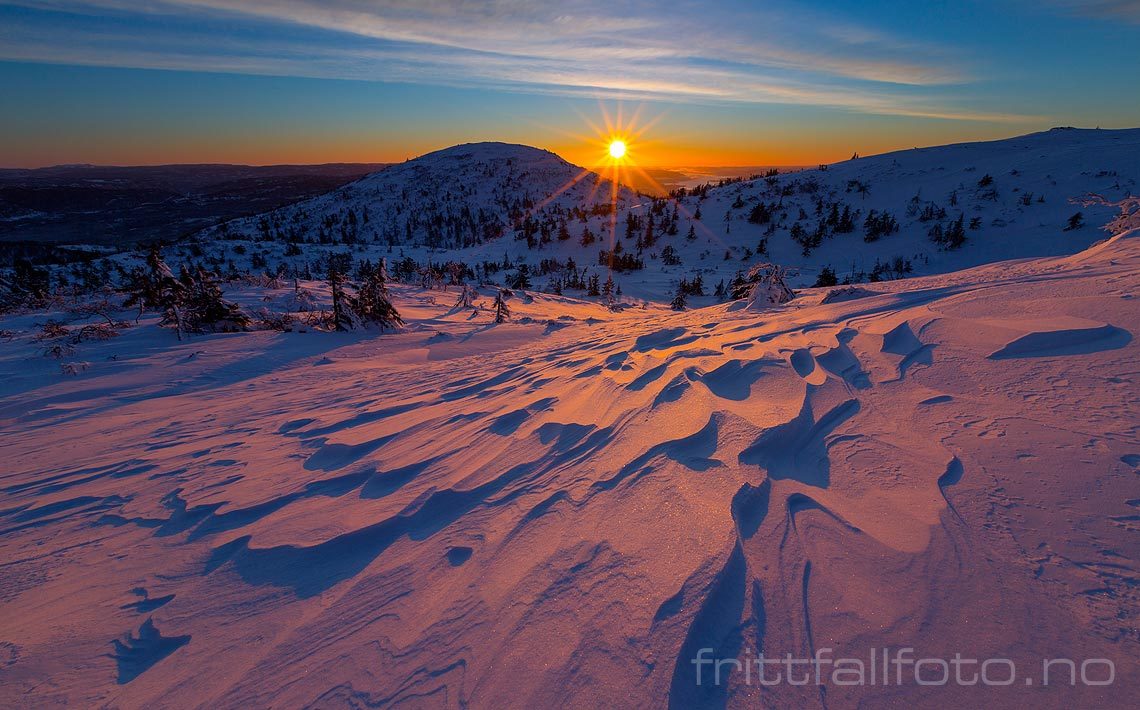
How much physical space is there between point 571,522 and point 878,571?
1.25 m

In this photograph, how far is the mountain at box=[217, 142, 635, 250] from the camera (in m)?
50.1

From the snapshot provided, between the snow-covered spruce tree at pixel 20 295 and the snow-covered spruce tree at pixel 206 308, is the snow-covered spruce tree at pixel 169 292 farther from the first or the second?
the snow-covered spruce tree at pixel 20 295

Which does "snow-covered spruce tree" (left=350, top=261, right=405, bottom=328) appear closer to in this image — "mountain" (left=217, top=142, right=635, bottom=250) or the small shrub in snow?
the small shrub in snow

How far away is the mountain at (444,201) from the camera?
5009cm

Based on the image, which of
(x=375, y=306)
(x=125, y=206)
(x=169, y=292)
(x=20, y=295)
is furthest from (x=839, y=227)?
(x=125, y=206)

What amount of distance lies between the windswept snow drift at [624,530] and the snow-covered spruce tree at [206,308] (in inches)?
129

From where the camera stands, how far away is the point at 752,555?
1771 mm

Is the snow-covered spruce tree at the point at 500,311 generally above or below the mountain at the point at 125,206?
below

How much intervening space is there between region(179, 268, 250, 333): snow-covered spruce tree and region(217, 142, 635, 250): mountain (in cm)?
3932

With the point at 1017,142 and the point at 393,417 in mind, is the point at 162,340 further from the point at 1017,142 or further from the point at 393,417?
the point at 1017,142

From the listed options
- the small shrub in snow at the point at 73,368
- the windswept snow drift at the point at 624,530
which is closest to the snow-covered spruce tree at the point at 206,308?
the small shrub in snow at the point at 73,368

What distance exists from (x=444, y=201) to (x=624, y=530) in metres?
61.5

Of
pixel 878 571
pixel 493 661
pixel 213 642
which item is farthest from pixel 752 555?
pixel 213 642

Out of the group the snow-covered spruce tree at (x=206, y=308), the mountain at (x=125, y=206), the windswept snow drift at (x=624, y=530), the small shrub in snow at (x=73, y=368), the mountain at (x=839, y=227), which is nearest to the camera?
the windswept snow drift at (x=624, y=530)
